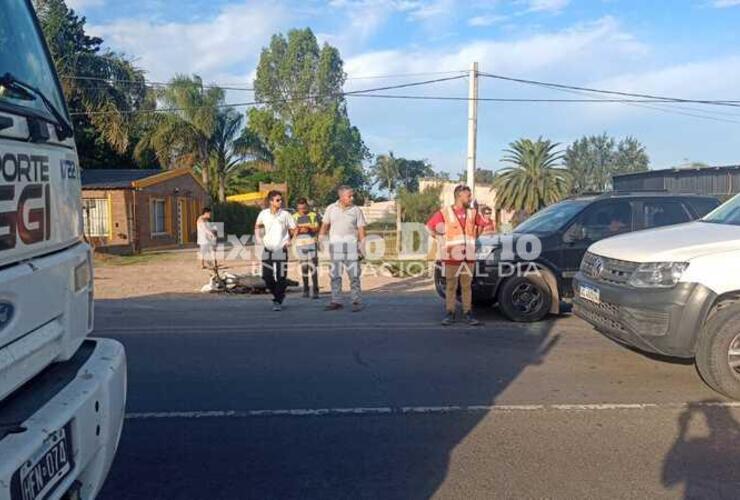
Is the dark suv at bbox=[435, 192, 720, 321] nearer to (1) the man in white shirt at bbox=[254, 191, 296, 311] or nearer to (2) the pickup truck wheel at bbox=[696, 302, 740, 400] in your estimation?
(1) the man in white shirt at bbox=[254, 191, 296, 311]

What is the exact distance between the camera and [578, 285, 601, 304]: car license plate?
225 inches

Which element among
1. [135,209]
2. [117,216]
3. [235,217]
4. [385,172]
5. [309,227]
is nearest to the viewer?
[309,227]

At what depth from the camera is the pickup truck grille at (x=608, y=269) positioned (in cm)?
541

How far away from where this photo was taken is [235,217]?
32.8 m

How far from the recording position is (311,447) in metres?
4.11

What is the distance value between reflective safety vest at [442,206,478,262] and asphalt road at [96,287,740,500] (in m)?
1.00

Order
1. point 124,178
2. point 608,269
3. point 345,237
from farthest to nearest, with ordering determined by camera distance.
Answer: point 124,178, point 345,237, point 608,269

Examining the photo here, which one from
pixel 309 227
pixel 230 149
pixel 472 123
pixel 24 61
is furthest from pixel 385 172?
pixel 24 61

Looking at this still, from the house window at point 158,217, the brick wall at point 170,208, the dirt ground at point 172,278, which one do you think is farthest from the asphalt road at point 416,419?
the house window at point 158,217

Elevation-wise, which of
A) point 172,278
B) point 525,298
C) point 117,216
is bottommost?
point 172,278

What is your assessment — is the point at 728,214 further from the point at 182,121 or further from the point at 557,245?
the point at 182,121

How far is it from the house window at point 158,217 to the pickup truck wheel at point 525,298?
2150 centimetres

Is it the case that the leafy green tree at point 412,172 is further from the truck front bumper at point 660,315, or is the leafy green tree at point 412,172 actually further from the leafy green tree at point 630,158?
the truck front bumper at point 660,315

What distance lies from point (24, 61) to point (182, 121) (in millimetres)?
33777
